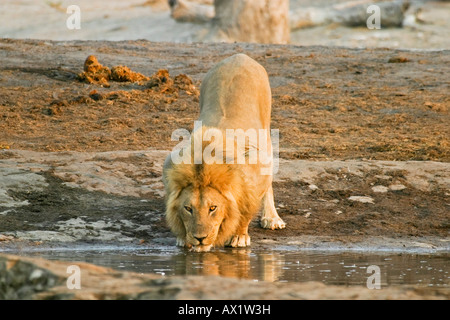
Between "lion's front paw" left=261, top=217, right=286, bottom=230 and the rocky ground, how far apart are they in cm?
6

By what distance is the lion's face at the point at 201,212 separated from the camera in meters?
7.04

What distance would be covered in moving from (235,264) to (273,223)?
1.57 meters

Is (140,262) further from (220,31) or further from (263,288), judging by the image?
(220,31)

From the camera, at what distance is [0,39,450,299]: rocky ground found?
27.0 feet

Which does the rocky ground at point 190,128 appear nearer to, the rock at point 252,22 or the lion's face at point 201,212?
the lion's face at point 201,212

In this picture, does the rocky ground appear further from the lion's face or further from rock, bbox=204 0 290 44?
rock, bbox=204 0 290 44

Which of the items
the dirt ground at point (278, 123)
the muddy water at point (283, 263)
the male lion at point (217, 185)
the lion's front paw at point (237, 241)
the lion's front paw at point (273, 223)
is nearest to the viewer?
the muddy water at point (283, 263)

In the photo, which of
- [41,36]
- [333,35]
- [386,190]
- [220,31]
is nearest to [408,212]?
[386,190]

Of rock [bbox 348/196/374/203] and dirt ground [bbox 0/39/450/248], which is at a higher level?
dirt ground [bbox 0/39/450/248]

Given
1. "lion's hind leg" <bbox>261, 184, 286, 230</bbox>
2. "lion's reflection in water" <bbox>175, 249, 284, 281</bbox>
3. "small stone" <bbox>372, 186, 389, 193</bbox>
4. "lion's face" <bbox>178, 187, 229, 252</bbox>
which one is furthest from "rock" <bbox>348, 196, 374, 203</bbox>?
"lion's face" <bbox>178, 187, 229, 252</bbox>

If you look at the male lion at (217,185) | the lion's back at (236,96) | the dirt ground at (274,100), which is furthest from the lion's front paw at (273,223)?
the dirt ground at (274,100)

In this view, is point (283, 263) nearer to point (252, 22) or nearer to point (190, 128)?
point (190, 128)

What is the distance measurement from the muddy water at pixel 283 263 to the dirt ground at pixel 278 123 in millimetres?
609

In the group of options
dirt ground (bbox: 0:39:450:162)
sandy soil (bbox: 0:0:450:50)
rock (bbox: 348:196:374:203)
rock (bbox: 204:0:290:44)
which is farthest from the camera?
sandy soil (bbox: 0:0:450:50)
